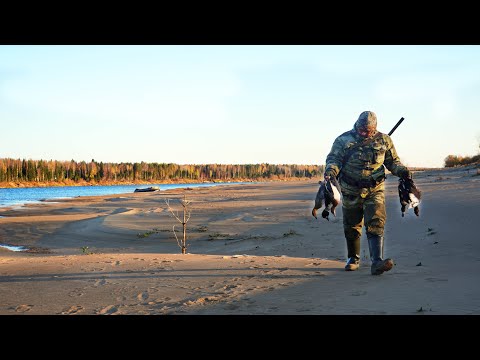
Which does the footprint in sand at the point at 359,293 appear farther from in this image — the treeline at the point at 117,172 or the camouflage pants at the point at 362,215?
the treeline at the point at 117,172

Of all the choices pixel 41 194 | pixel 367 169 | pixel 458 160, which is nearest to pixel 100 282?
pixel 367 169

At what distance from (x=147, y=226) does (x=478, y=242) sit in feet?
47.8

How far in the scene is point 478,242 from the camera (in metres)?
10.7

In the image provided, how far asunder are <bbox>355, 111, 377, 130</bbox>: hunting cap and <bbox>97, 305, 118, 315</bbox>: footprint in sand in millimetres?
4639

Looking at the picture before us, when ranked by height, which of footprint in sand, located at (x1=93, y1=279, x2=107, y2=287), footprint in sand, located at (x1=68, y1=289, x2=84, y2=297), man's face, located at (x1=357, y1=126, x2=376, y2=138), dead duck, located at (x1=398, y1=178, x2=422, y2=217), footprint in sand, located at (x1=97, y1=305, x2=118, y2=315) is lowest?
footprint in sand, located at (x1=93, y1=279, x2=107, y2=287)

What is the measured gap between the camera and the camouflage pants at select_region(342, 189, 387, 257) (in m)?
7.52

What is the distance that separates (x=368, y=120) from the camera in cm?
759

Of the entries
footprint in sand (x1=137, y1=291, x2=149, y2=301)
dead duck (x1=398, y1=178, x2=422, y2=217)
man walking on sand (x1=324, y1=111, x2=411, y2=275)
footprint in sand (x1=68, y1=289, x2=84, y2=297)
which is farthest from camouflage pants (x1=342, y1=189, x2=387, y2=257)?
footprint in sand (x1=68, y1=289, x2=84, y2=297)

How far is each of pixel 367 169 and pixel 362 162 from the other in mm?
138

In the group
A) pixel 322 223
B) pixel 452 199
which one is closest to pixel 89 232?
pixel 322 223

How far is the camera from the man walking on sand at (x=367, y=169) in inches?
296

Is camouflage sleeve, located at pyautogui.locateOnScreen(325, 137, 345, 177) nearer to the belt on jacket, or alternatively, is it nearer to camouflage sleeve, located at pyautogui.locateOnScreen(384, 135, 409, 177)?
the belt on jacket

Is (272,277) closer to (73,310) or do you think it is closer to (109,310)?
(109,310)
